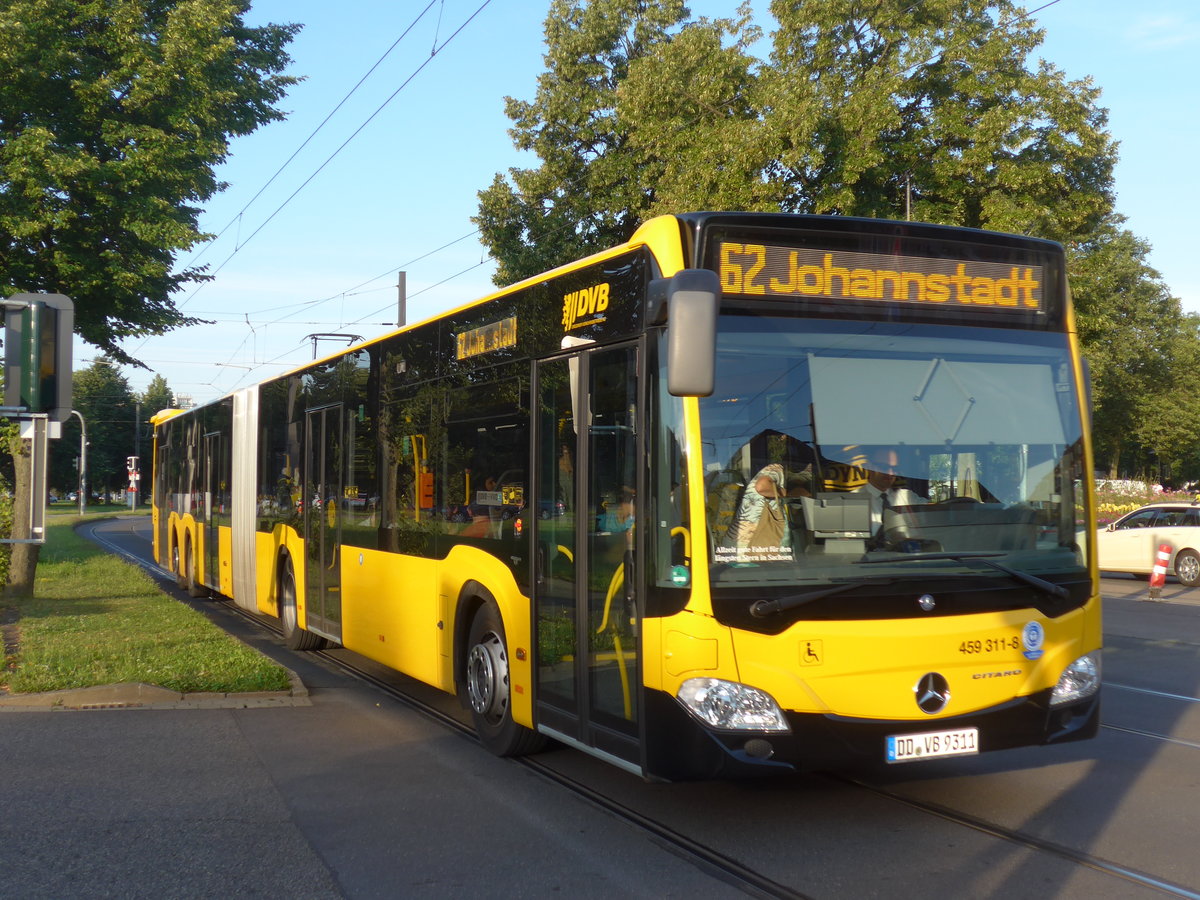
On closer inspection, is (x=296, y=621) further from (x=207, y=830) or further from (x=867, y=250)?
(x=867, y=250)

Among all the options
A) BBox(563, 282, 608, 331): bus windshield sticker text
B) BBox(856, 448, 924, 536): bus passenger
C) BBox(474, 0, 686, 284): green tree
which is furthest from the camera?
BBox(474, 0, 686, 284): green tree

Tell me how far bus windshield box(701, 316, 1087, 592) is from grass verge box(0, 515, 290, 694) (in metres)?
5.57

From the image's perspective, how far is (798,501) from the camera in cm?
537

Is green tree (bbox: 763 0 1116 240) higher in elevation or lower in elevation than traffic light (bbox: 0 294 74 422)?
higher

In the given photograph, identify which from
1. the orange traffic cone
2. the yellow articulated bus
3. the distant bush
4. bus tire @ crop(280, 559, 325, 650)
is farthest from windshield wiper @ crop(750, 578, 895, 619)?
the distant bush

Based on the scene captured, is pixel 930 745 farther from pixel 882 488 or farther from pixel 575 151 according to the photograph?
pixel 575 151

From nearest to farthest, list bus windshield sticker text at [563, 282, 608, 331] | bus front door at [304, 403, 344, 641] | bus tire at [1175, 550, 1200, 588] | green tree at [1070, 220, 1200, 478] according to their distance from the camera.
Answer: bus windshield sticker text at [563, 282, 608, 331] < bus front door at [304, 403, 344, 641] < bus tire at [1175, 550, 1200, 588] < green tree at [1070, 220, 1200, 478]

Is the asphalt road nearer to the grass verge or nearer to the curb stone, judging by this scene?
the curb stone

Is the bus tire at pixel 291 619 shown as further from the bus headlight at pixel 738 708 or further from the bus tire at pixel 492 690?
the bus headlight at pixel 738 708

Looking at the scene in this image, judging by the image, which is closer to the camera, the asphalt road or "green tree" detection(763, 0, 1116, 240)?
the asphalt road

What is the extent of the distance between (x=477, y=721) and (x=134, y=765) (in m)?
2.07

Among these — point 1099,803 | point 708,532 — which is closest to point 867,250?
point 708,532

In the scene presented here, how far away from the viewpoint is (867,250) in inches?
231

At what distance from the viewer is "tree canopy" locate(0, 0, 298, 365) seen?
1481 centimetres
